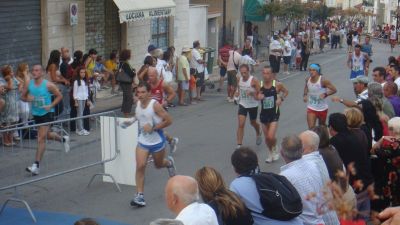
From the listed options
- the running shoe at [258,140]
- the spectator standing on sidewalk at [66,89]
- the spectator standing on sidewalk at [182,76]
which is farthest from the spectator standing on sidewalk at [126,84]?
the running shoe at [258,140]

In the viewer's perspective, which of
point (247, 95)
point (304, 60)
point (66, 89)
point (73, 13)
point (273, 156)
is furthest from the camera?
point (304, 60)

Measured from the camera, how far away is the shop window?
25.9m

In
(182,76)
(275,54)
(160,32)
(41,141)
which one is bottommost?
(41,141)

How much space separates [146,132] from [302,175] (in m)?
3.92

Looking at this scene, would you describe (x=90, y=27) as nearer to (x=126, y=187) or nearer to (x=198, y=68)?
(x=198, y=68)

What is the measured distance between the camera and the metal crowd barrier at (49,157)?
10.3 m

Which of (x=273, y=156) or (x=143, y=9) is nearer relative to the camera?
(x=273, y=156)

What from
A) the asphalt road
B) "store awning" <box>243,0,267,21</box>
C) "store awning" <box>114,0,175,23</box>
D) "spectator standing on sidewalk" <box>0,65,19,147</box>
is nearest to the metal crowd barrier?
the asphalt road

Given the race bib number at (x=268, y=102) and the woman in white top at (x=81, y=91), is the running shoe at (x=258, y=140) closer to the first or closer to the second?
the race bib number at (x=268, y=102)

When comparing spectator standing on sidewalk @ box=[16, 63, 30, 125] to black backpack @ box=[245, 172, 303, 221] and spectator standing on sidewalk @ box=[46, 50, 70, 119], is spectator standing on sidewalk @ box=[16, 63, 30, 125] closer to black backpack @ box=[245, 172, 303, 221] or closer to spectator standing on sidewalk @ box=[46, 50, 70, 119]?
spectator standing on sidewalk @ box=[46, 50, 70, 119]

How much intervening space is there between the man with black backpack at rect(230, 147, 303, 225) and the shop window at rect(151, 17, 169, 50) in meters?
19.8

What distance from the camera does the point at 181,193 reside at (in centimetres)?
549

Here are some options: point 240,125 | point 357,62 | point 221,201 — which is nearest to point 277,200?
point 221,201

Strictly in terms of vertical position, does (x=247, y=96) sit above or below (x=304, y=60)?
above
